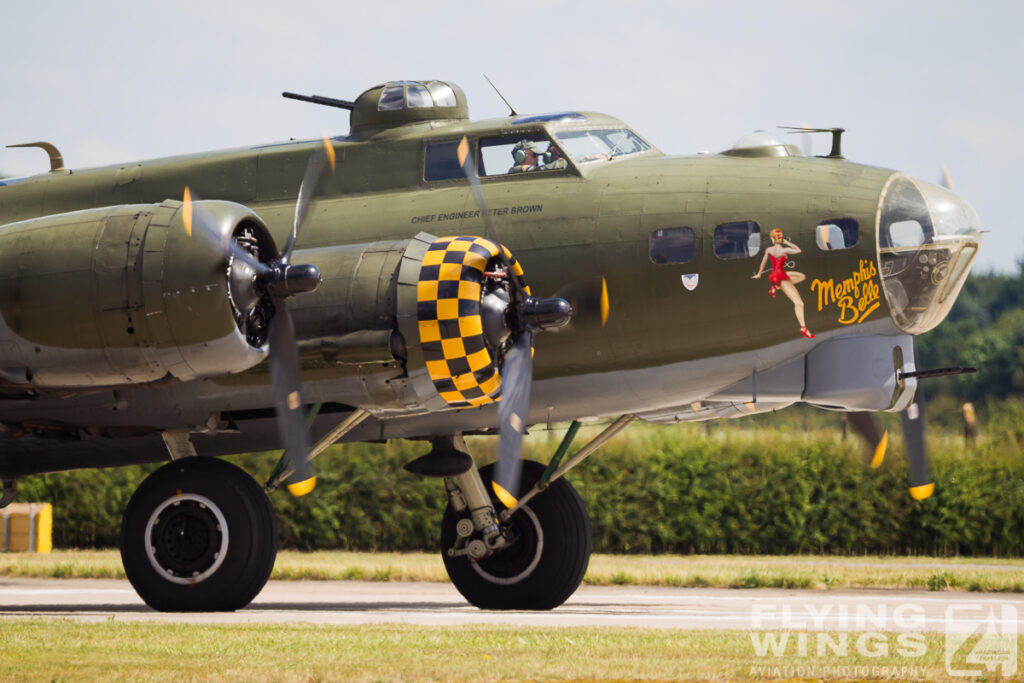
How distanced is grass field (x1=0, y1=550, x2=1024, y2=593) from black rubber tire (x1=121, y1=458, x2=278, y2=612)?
866 cm

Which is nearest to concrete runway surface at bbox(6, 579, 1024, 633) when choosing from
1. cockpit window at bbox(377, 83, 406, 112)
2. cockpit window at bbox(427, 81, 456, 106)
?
cockpit window at bbox(377, 83, 406, 112)

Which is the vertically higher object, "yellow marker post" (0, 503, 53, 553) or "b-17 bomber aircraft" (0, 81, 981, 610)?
"b-17 bomber aircraft" (0, 81, 981, 610)

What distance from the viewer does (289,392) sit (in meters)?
14.0

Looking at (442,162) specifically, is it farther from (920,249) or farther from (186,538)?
(920,249)

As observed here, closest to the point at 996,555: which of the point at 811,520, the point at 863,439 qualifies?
the point at 811,520

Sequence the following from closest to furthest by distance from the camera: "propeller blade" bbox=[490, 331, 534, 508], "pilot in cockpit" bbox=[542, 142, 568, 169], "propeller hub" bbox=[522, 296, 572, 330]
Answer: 1. "propeller hub" bbox=[522, 296, 572, 330]
2. "propeller blade" bbox=[490, 331, 534, 508]
3. "pilot in cockpit" bbox=[542, 142, 568, 169]

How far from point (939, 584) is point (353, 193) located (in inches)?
411

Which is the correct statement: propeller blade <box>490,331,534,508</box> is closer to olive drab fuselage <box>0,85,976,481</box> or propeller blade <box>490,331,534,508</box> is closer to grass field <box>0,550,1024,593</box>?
olive drab fuselage <box>0,85,976,481</box>

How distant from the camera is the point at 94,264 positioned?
13.4 meters

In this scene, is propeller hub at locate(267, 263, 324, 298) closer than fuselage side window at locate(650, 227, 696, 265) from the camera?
Yes

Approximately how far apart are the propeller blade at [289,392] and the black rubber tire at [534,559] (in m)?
3.05

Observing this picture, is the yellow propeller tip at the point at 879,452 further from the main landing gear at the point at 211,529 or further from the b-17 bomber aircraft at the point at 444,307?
the main landing gear at the point at 211,529

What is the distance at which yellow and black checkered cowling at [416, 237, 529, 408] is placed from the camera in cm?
1354

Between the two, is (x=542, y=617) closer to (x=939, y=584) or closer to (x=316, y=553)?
(x=939, y=584)
